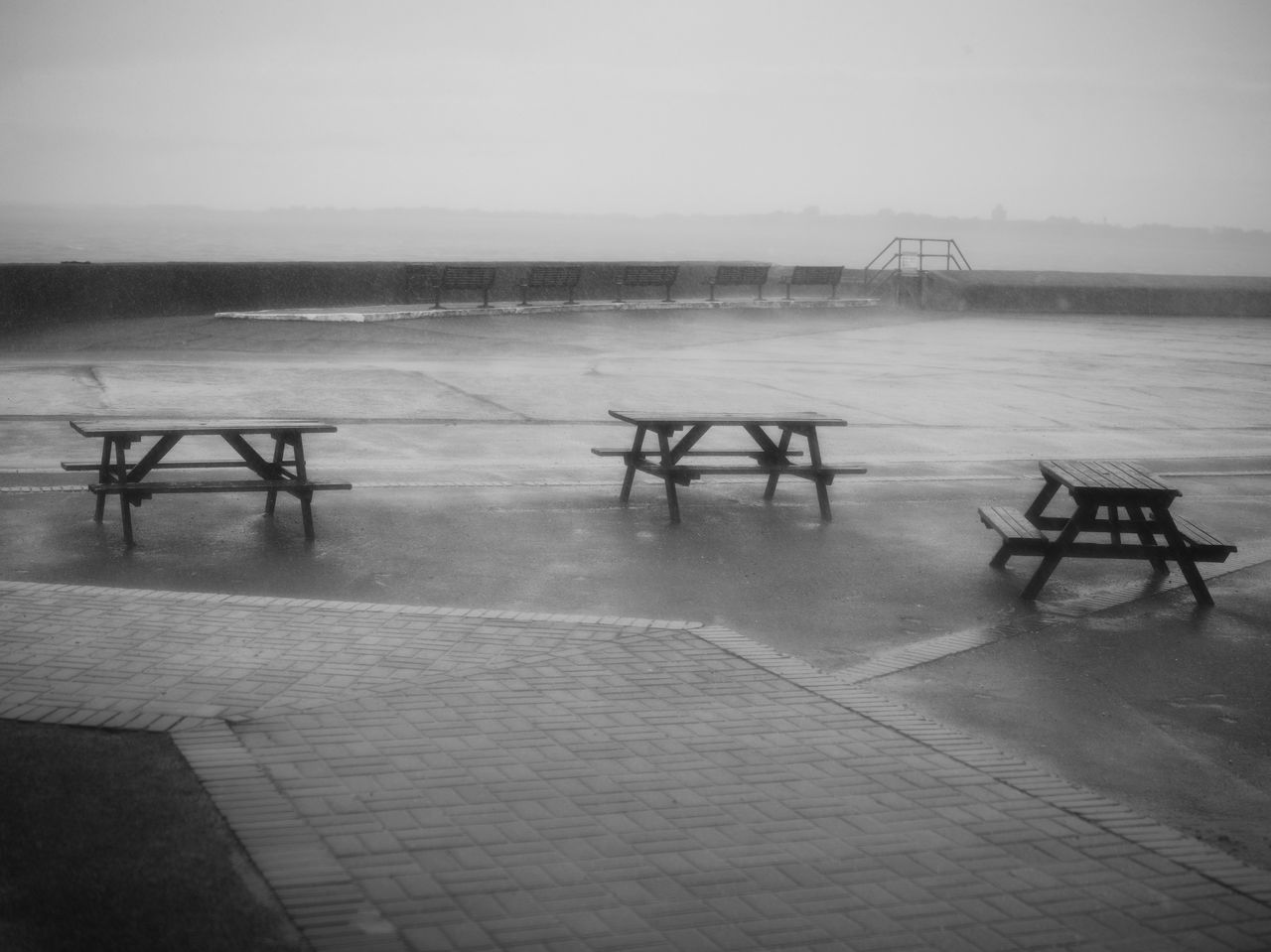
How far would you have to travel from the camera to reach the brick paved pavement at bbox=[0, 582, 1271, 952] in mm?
3875

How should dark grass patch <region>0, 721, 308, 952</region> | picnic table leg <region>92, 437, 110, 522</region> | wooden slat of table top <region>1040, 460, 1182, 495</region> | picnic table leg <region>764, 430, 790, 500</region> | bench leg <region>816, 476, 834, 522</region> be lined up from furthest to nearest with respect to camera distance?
picnic table leg <region>764, 430, 790, 500</region>
bench leg <region>816, 476, 834, 522</region>
picnic table leg <region>92, 437, 110, 522</region>
wooden slat of table top <region>1040, 460, 1182, 495</region>
dark grass patch <region>0, 721, 308, 952</region>

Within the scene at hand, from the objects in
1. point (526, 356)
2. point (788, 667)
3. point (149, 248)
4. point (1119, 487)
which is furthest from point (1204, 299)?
point (149, 248)

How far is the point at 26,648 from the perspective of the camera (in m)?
6.28

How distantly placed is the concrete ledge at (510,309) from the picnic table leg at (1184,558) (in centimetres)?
1856

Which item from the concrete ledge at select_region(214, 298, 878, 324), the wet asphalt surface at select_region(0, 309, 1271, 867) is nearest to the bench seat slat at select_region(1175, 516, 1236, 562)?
the wet asphalt surface at select_region(0, 309, 1271, 867)

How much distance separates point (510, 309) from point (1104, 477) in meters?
21.5

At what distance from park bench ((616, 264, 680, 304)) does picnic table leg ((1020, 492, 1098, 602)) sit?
24.1 meters

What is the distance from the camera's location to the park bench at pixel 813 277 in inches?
1377

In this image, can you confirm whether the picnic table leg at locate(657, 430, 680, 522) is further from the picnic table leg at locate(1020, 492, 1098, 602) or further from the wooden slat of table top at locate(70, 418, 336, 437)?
the picnic table leg at locate(1020, 492, 1098, 602)

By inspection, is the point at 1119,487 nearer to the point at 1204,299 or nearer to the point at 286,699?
the point at 286,699

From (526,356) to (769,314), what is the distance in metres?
11.9

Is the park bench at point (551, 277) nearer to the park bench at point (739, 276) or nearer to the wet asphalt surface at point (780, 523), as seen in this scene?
the park bench at point (739, 276)

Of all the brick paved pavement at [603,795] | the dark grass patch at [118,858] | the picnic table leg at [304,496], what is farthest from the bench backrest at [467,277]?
the dark grass patch at [118,858]

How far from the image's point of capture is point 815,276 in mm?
35625
